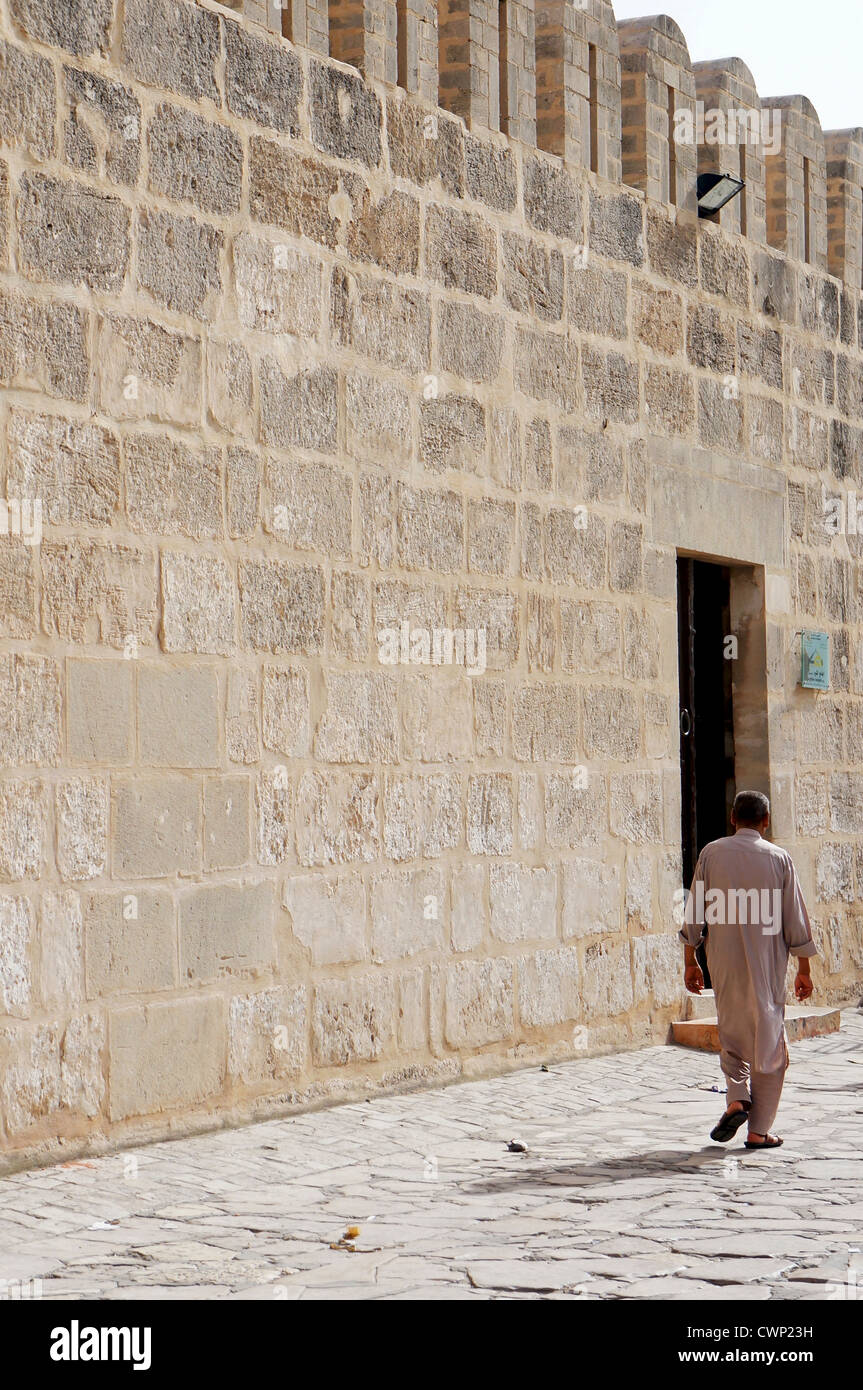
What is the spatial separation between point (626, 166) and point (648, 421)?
3.90ft

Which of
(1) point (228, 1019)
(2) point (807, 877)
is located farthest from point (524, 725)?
(2) point (807, 877)

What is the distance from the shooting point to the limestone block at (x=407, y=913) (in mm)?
6723

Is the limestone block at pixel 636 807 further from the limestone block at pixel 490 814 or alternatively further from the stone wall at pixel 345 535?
the limestone block at pixel 490 814

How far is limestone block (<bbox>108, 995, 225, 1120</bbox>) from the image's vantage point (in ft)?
18.5

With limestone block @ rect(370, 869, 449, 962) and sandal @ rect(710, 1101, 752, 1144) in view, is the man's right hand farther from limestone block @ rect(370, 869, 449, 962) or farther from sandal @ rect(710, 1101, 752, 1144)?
limestone block @ rect(370, 869, 449, 962)

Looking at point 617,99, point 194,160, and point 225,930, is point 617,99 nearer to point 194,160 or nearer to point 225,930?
point 194,160

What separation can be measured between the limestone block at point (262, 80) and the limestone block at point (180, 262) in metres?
0.49

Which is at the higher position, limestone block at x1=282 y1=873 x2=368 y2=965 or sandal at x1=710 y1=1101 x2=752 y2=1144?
limestone block at x1=282 y1=873 x2=368 y2=965

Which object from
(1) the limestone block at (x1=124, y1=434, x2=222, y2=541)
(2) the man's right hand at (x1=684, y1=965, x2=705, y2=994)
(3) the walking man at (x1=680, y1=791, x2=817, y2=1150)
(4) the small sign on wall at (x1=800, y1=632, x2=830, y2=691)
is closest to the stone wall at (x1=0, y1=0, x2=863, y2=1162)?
(1) the limestone block at (x1=124, y1=434, x2=222, y2=541)

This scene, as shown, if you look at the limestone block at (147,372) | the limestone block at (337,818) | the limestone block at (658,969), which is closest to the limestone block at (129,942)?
the limestone block at (337,818)

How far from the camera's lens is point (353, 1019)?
21.6ft

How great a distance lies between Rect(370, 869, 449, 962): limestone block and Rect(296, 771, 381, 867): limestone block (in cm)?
15

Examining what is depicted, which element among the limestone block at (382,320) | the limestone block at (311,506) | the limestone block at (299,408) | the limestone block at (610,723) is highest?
the limestone block at (382,320)

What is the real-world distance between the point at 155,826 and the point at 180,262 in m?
1.78
